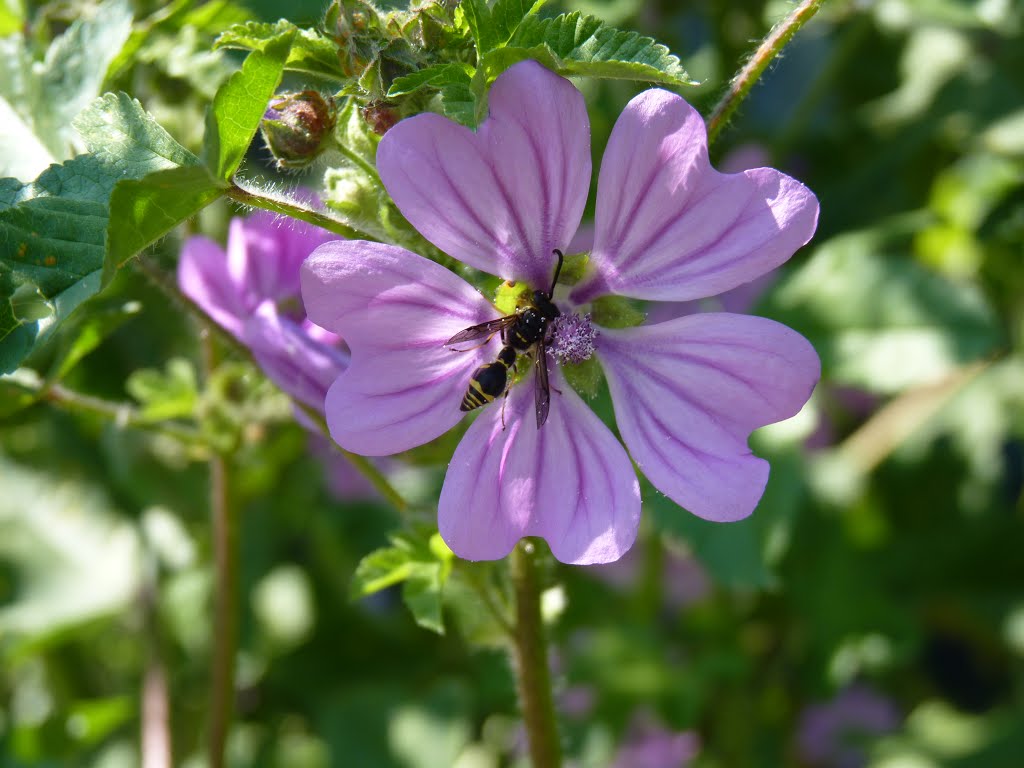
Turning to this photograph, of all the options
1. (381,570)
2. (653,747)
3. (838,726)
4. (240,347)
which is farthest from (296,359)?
(838,726)

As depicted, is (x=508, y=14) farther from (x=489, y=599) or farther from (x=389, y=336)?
(x=489, y=599)

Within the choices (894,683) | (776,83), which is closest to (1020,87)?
(776,83)

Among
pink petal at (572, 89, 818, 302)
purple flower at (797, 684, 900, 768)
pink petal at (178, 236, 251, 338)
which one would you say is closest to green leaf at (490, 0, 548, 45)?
pink petal at (572, 89, 818, 302)

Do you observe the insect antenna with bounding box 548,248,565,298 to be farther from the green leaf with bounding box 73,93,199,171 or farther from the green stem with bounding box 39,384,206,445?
the green stem with bounding box 39,384,206,445

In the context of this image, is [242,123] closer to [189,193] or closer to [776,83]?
[189,193]

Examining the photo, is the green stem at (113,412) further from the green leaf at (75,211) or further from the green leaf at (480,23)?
the green leaf at (480,23)
